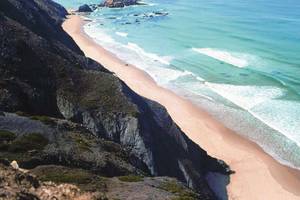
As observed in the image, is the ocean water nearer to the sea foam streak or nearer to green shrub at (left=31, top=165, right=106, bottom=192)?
the sea foam streak

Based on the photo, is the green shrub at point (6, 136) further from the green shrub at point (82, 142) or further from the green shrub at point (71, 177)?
the green shrub at point (82, 142)

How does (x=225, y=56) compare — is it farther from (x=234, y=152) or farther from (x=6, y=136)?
(x=6, y=136)

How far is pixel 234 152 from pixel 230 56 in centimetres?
2765

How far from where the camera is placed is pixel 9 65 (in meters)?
29.3

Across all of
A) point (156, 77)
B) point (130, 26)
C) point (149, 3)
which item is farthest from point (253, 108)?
point (149, 3)

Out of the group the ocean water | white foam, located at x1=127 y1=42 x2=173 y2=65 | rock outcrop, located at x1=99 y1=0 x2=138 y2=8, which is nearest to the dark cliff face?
the ocean water

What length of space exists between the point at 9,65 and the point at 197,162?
45.9ft

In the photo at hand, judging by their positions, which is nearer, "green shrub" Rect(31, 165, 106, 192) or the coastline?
"green shrub" Rect(31, 165, 106, 192)

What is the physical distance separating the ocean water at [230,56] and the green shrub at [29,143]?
20941 mm

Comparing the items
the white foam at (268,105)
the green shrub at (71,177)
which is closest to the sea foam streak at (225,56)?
the white foam at (268,105)

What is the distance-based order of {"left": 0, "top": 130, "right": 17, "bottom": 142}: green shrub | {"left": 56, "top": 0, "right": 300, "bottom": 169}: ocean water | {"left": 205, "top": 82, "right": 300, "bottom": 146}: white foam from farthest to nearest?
{"left": 56, "top": 0, "right": 300, "bottom": 169}: ocean water → {"left": 205, "top": 82, "right": 300, "bottom": 146}: white foam → {"left": 0, "top": 130, "right": 17, "bottom": 142}: green shrub

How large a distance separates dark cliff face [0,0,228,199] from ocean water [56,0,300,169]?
9922 millimetres

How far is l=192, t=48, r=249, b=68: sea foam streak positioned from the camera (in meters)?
60.0

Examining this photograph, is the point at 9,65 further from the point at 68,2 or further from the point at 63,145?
the point at 68,2
